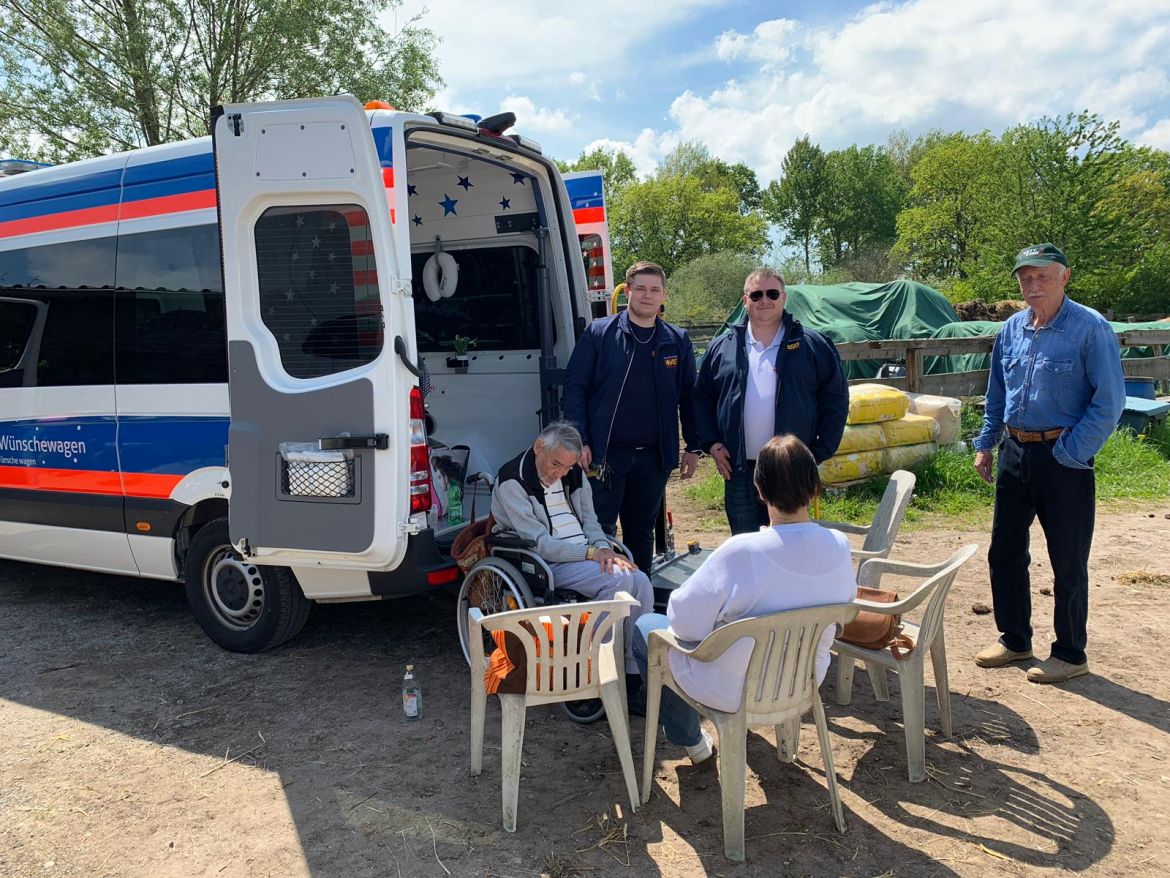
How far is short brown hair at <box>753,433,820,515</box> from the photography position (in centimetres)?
272

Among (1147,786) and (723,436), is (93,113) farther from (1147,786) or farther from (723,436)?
(1147,786)

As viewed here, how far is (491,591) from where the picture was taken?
13.0ft

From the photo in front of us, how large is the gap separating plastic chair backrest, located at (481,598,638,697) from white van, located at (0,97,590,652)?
101 centimetres

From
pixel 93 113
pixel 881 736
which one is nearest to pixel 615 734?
pixel 881 736

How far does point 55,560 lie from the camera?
5176 mm

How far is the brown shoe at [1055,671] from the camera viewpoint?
4.01 meters

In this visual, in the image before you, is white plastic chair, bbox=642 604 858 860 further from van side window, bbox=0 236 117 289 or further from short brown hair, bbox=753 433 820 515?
van side window, bbox=0 236 117 289

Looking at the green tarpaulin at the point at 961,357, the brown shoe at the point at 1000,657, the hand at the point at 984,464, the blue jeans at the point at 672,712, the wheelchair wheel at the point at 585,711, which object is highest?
the green tarpaulin at the point at 961,357

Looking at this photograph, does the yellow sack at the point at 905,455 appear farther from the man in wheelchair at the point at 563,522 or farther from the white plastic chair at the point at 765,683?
the white plastic chair at the point at 765,683

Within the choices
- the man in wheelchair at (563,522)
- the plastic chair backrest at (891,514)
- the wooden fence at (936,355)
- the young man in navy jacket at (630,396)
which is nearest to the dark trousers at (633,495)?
the young man in navy jacket at (630,396)

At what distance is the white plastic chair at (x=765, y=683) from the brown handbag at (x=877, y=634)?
0.54 m

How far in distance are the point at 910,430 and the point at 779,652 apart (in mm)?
5508

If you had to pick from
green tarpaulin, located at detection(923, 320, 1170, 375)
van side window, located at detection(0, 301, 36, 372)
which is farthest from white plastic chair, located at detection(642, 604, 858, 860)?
green tarpaulin, located at detection(923, 320, 1170, 375)

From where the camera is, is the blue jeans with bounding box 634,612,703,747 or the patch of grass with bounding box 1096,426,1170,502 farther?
the patch of grass with bounding box 1096,426,1170,502
